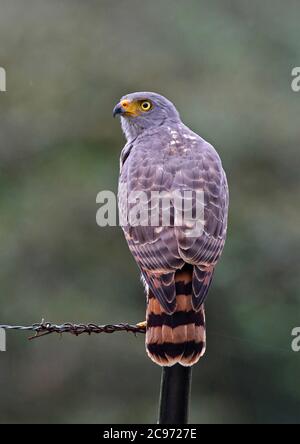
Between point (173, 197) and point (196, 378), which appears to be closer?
point (173, 197)

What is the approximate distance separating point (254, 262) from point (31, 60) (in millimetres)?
4255

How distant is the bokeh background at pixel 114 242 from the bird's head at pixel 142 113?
16.4ft

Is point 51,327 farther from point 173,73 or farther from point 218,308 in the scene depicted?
point 173,73

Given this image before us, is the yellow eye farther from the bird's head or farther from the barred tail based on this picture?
the barred tail

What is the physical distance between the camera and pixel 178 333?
5074 millimetres

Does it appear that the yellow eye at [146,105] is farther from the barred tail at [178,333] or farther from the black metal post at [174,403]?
the black metal post at [174,403]

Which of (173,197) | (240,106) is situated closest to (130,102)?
(173,197)

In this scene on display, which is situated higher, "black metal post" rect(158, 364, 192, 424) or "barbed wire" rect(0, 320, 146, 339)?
"barbed wire" rect(0, 320, 146, 339)

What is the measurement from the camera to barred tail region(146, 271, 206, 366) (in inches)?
198

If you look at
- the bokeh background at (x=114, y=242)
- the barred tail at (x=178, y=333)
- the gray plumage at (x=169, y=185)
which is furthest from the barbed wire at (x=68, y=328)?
the bokeh background at (x=114, y=242)

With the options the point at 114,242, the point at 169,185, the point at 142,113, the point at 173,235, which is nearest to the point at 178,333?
the point at 173,235

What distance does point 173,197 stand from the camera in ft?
18.3

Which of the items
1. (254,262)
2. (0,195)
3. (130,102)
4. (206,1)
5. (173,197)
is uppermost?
(206,1)

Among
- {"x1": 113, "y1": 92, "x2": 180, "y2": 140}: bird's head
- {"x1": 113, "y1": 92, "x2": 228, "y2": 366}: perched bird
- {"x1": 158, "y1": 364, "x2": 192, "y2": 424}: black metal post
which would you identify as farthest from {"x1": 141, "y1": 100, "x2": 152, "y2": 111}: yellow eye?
{"x1": 158, "y1": 364, "x2": 192, "y2": 424}: black metal post
